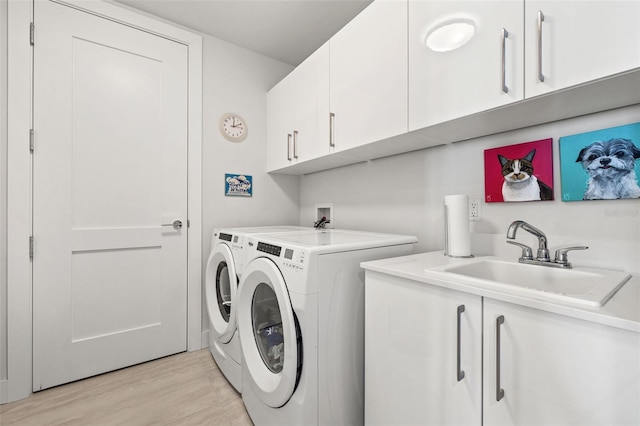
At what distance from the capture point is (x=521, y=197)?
48.4 inches

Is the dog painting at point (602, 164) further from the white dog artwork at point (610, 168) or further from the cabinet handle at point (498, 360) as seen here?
the cabinet handle at point (498, 360)

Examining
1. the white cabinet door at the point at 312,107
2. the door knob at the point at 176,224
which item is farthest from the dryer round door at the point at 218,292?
the white cabinet door at the point at 312,107

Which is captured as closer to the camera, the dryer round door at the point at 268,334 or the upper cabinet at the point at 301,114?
the dryer round door at the point at 268,334

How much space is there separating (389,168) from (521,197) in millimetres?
800

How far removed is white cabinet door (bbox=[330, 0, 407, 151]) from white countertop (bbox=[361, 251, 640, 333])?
2.19 ft

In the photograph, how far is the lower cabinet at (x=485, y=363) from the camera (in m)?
0.60

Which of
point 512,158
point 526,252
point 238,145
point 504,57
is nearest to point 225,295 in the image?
point 238,145

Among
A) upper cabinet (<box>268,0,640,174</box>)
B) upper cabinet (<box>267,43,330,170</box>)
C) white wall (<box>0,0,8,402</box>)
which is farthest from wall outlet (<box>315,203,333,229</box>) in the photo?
white wall (<box>0,0,8,402</box>)

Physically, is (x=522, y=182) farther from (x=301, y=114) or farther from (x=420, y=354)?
(x=301, y=114)

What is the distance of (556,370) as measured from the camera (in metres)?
0.66

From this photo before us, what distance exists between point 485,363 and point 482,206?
0.83 m

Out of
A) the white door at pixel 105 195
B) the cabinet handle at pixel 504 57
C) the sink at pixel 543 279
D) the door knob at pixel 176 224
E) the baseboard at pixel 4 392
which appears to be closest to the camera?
the sink at pixel 543 279

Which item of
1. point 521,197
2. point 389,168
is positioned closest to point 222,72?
point 389,168

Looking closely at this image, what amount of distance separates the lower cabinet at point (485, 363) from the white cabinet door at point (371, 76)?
2.60ft
